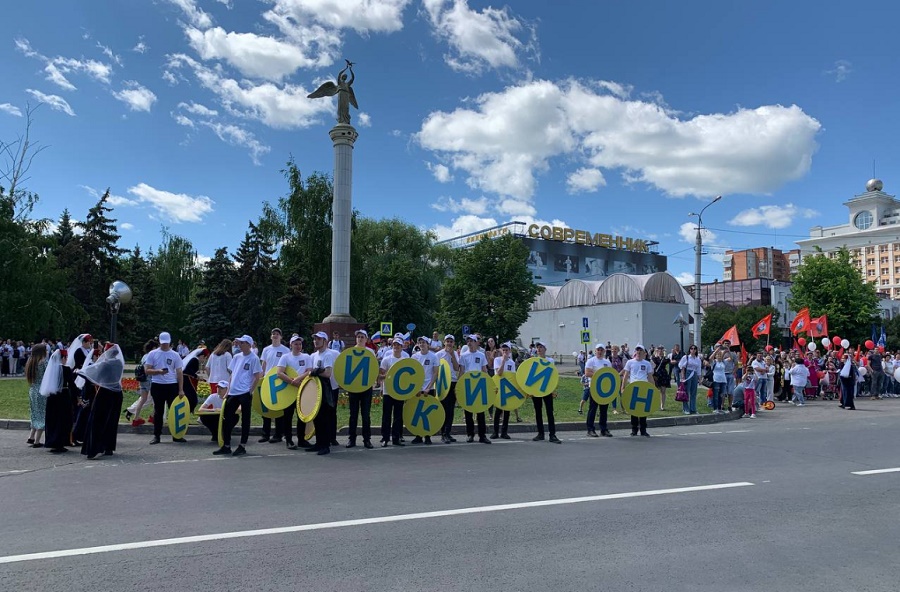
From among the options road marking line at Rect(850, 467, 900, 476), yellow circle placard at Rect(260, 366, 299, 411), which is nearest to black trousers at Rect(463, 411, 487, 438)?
yellow circle placard at Rect(260, 366, 299, 411)

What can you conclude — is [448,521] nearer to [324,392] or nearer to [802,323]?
[324,392]

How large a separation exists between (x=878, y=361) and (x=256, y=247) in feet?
114

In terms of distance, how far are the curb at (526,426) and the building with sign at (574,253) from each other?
78.0 m

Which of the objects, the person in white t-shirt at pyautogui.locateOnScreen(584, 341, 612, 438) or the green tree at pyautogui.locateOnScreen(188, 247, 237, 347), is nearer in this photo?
the person in white t-shirt at pyautogui.locateOnScreen(584, 341, 612, 438)

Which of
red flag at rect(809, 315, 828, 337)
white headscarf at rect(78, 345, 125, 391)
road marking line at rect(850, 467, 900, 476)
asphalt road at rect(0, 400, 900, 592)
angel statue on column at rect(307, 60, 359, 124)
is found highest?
angel statue on column at rect(307, 60, 359, 124)

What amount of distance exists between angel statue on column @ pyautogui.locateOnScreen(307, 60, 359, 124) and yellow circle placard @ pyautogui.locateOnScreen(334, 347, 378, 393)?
72.9 ft

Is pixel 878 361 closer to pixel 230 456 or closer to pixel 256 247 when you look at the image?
Result: pixel 230 456

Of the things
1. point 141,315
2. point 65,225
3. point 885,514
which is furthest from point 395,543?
point 65,225

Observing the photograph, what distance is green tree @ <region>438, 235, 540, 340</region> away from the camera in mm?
44844

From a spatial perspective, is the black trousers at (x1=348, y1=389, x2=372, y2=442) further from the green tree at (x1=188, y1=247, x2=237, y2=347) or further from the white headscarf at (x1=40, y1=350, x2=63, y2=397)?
the green tree at (x1=188, y1=247, x2=237, y2=347)

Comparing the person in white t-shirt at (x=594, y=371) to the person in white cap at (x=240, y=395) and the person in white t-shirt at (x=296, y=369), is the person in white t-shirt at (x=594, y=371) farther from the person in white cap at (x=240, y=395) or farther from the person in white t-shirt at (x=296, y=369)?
the person in white cap at (x=240, y=395)

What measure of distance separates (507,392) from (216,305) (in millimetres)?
34003

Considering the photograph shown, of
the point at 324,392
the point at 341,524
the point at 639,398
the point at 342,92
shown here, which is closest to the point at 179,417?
the point at 324,392

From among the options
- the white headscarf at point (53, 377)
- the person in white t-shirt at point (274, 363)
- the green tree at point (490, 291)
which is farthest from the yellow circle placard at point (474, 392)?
the green tree at point (490, 291)
